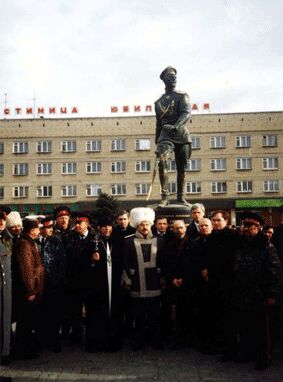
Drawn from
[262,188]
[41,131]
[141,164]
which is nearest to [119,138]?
[141,164]

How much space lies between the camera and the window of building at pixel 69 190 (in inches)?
1777

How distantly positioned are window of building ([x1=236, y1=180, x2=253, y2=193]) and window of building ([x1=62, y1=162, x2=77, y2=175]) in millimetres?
17429

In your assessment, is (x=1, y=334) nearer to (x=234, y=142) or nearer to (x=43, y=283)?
(x=43, y=283)

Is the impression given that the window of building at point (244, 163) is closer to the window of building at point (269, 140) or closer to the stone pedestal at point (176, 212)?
the window of building at point (269, 140)

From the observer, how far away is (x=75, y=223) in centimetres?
661

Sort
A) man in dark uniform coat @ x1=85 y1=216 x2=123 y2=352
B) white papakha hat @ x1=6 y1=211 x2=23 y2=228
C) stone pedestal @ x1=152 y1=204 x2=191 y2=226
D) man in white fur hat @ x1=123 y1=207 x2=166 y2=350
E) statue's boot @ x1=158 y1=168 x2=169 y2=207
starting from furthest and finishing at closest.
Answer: statue's boot @ x1=158 y1=168 x2=169 y2=207 < stone pedestal @ x1=152 y1=204 x2=191 y2=226 < white papakha hat @ x1=6 y1=211 x2=23 y2=228 < man in white fur hat @ x1=123 y1=207 x2=166 y2=350 < man in dark uniform coat @ x1=85 y1=216 x2=123 y2=352

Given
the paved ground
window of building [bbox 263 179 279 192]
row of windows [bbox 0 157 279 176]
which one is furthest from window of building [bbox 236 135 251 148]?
the paved ground

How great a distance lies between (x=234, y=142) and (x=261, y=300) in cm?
4144

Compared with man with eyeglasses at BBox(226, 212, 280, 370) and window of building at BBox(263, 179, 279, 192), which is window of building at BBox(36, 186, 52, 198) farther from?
man with eyeglasses at BBox(226, 212, 280, 370)

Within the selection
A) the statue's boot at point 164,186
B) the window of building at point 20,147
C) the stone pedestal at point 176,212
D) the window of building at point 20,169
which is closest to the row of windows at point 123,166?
the window of building at point 20,169

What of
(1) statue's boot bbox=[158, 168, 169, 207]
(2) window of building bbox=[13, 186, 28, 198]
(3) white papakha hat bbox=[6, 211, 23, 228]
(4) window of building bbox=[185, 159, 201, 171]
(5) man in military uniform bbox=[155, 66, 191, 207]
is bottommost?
(3) white papakha hat bbox=[6, 211, 23, 228]

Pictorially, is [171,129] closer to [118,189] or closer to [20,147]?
[118,189]

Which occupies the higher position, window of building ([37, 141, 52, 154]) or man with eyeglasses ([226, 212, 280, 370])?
window of building ([37, 141, 52, 154])

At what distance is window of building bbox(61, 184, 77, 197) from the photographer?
4512cm
